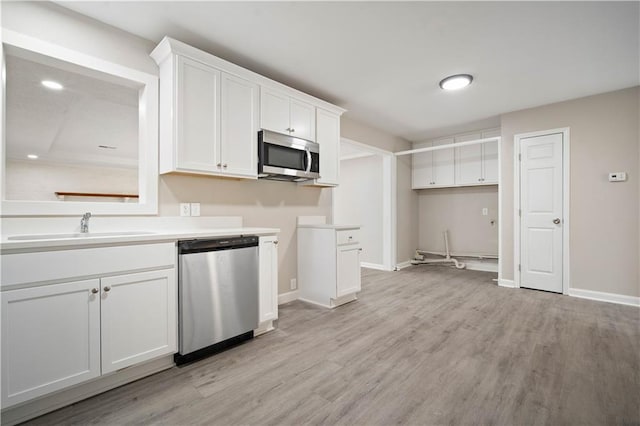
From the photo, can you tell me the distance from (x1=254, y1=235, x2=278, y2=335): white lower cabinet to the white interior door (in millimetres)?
3533

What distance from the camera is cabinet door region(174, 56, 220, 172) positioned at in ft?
7.17

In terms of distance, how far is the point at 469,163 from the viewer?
4.96 m

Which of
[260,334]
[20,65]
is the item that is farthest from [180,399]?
[20,65]

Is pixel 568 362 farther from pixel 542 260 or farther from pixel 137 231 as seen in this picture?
pixel 137 231

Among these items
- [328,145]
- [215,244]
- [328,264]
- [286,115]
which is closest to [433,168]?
[328,145]

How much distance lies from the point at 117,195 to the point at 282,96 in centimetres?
372

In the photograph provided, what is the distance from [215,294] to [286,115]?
1.89m

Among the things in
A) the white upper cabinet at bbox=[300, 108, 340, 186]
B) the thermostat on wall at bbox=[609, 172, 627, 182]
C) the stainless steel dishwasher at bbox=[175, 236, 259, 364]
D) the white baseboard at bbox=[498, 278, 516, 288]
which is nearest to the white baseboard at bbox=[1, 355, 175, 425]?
the stainless steel dishwasher at bbox=[175, 236, 259, 364]

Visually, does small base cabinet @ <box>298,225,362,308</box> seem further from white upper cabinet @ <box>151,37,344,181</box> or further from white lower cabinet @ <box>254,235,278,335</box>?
white upper cabinet @ <box>151,37,344,181</box>

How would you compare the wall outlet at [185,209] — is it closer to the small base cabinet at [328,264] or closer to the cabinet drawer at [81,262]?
the cabinet drawer at [81,262]

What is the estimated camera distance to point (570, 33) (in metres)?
2.24

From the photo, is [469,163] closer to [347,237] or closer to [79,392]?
[347,237]

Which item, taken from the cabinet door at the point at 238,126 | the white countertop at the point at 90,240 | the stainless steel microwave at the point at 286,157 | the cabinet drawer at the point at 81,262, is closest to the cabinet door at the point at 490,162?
the stainless steel microwave at the point at 286,157

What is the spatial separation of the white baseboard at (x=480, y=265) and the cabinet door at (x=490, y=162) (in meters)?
1.55
